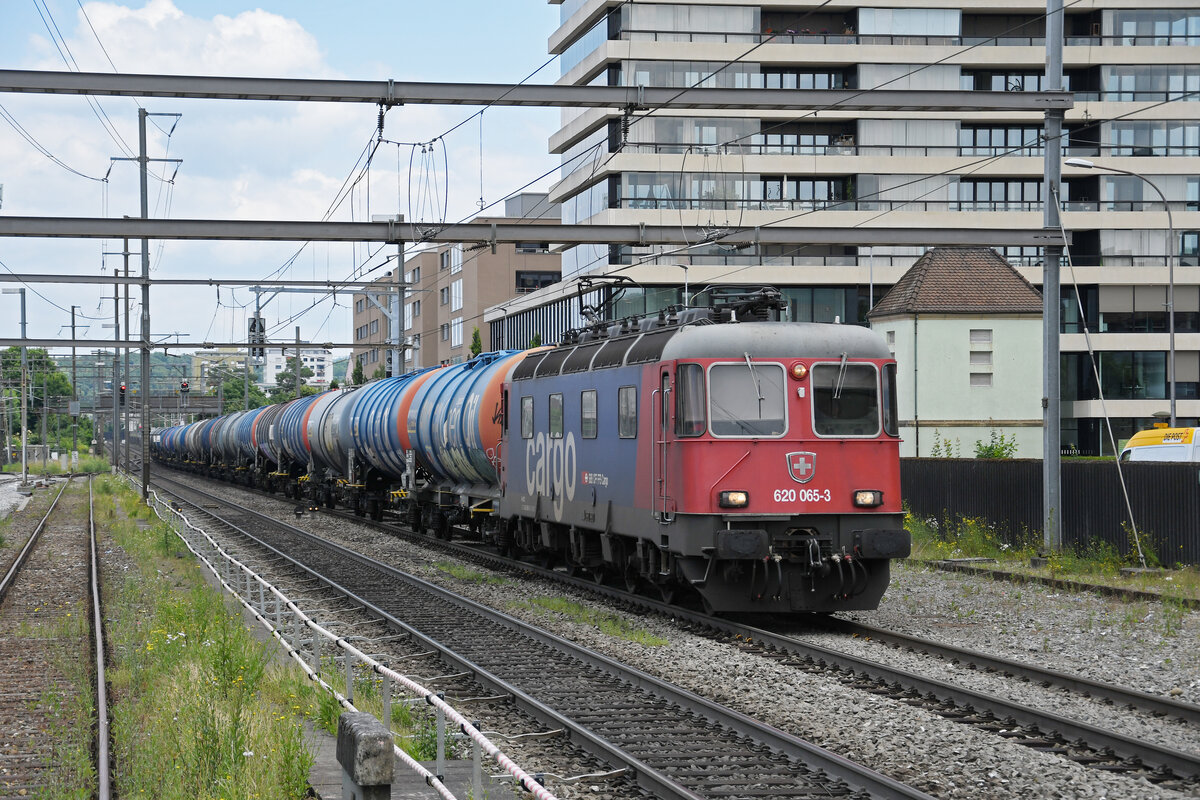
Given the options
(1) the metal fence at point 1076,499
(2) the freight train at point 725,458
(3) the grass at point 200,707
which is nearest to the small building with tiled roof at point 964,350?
(1) the metal fence at point 1076,499

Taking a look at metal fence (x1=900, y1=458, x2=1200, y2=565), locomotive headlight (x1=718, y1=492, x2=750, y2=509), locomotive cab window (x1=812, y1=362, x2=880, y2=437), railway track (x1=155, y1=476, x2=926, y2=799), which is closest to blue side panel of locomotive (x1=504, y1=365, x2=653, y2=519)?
locomotive headlight (x1=718, y1=492, x2=750, y2=509)

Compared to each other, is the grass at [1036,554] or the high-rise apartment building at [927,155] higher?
the high-rise apartment building at [927,155]

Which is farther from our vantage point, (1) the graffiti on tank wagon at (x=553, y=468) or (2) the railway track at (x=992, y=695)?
(1) the graffiti on tank wagon at (x=553, y=468)

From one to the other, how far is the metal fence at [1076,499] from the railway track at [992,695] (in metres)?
6.68

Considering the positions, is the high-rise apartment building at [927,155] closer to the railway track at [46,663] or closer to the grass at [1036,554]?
the grass at [1036,554]

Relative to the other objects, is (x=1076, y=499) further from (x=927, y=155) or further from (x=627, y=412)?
(x=927, y=155)

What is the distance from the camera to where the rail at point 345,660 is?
721 cm

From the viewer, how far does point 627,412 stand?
1589 centimetres

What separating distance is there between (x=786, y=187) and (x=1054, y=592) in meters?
42.3

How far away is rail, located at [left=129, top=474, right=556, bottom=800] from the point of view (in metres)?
7.21

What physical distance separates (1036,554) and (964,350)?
26.1m

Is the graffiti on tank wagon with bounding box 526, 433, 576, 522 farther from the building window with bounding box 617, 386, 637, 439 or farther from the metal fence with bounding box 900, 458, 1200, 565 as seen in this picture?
the metal fence with bounding box 900, 458, 1200, 565

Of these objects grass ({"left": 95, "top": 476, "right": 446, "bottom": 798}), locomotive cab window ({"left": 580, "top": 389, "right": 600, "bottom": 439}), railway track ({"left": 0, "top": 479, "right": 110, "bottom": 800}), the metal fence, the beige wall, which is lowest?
railway track ({"left": 0, "top": 479, "right": 110, "bottom": 800})

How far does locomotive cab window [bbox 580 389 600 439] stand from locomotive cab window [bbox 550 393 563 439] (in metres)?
1.00
